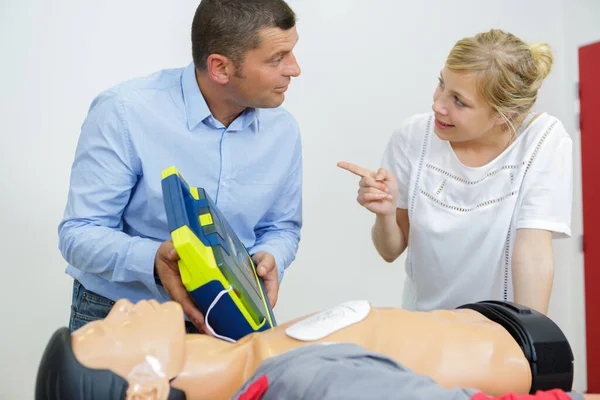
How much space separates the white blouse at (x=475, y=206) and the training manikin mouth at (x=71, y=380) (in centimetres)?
102

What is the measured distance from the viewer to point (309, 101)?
129 inches

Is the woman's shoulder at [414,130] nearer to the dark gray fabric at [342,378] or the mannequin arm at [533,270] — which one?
the mannequin arm at [533,270]

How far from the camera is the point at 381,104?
343cm

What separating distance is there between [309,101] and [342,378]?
2362 millimetres

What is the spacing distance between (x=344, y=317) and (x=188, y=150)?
2.41ft

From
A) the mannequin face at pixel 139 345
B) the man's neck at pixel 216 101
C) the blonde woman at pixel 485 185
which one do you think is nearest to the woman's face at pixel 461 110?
the blonde woman at pixel 485 185

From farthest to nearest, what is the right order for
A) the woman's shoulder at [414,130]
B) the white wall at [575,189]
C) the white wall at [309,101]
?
the white wall at [575,189] < the white wall at [309,101] < the woman's shoulder at [414,130]

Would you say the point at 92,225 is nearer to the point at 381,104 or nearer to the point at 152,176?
the point at 152,176

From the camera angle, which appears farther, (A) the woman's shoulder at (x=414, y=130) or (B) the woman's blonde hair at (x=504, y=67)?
(A) the woman's shoulder at (x=414, y=130)

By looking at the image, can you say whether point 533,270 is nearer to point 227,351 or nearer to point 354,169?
point 354,169

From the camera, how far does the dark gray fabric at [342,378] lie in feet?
3.33

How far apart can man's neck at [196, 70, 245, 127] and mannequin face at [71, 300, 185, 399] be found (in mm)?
742

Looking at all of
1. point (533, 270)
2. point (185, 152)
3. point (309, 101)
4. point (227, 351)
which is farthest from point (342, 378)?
point (309, 101)

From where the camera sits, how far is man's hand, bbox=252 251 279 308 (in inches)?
64.1
